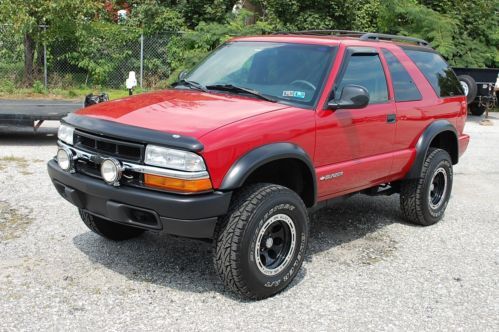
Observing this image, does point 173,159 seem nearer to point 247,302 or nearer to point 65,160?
point 65,160

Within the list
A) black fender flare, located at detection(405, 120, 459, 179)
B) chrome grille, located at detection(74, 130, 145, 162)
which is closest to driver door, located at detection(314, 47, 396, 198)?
black fender flare, located at detection(405, 120, 459, 179)

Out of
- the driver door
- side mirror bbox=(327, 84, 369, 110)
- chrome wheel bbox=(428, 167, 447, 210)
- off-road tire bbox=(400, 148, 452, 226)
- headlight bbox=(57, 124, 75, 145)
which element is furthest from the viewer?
chrome wheel bbox=(428, 167, 447, 210)

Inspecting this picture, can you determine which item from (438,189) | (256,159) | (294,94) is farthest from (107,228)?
(438,189)

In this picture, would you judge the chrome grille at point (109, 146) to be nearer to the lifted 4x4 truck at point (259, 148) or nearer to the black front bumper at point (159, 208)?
the lifted 4x4 truck at point (259, 148)

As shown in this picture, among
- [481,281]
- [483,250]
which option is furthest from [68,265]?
[483,250]

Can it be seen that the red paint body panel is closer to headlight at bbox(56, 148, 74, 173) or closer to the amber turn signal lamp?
the amber turn signal lamp

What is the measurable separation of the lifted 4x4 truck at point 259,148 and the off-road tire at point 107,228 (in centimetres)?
1

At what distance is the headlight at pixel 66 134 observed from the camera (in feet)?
14.3

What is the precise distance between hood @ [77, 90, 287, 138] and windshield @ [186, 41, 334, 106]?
0.24 metres

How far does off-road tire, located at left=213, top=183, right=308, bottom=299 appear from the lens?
3.90 meters

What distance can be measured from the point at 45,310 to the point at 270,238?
1.61m

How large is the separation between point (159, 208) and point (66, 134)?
119 centimetres

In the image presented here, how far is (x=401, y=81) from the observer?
5594 mm

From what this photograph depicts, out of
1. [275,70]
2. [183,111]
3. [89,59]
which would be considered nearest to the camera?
[183,111]
